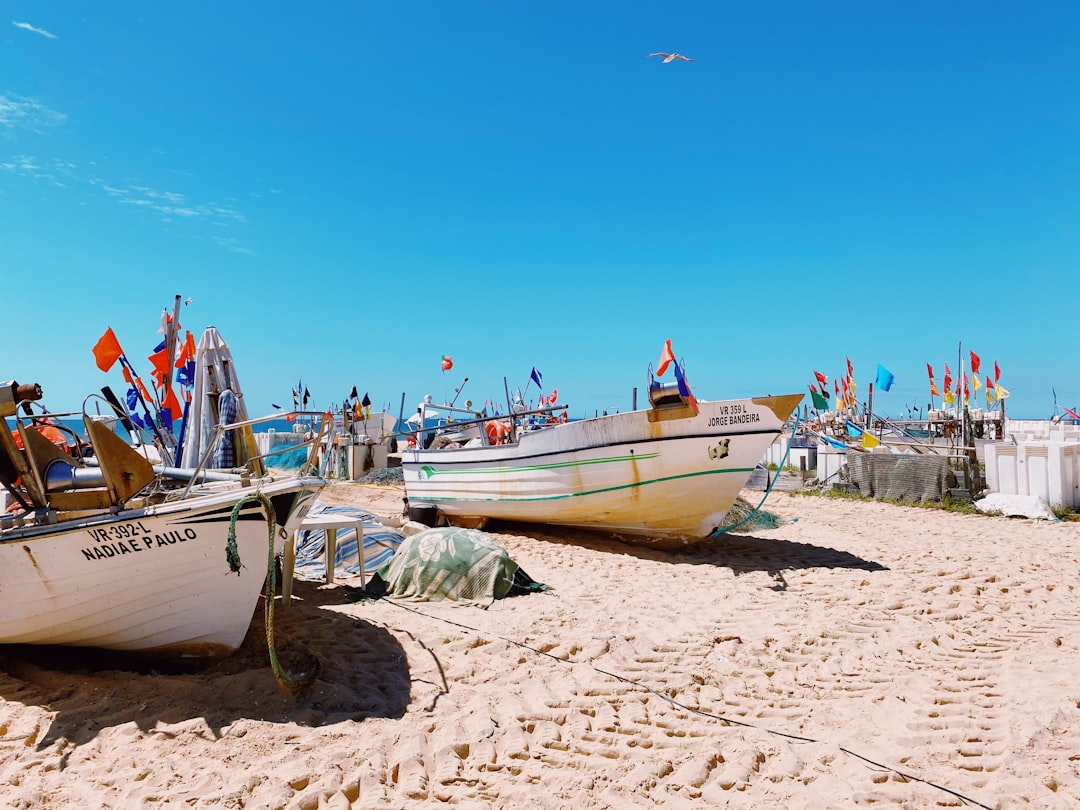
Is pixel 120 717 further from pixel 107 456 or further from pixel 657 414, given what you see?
pixel 657 414

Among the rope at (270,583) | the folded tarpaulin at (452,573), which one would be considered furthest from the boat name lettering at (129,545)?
the folded tarpaulin at (452,573)

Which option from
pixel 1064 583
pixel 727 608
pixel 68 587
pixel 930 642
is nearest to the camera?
pixel 68 587

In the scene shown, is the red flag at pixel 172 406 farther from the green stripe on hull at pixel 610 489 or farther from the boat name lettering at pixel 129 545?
the boat name lettering at pixel 129 545

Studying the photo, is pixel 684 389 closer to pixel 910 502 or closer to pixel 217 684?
pixel 217 684

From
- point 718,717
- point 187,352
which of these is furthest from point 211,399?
point 718,717

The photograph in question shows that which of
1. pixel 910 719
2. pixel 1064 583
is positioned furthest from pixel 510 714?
pixel 1064 583

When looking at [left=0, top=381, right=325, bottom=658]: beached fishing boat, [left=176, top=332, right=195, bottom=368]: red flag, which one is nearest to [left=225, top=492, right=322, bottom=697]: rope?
[left=0, top=381, right=325, bottom=658]: beached fishing boat

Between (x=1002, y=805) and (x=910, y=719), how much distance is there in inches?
35.7

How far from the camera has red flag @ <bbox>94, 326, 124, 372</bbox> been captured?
31.6 ft

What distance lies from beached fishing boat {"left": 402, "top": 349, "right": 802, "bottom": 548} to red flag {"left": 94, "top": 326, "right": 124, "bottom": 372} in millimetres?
5407

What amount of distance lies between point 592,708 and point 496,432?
28.2 feet

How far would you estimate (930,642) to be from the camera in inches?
230

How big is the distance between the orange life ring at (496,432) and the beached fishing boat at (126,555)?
7475 mm

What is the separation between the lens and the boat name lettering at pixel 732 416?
29.0 ft
